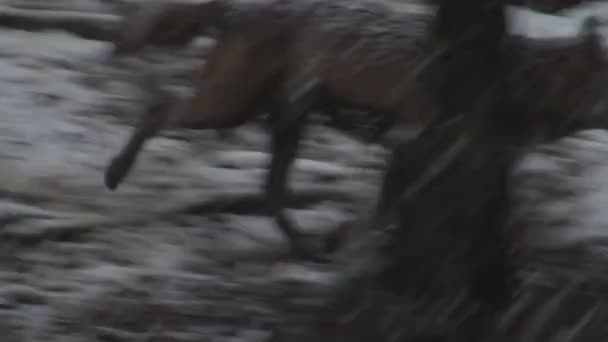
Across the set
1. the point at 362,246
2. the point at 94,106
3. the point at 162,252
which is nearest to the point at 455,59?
the point at 362,246

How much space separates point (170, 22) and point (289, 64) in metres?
0.74

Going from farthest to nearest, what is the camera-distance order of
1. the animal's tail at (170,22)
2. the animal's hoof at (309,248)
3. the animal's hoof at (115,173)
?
the animal's hoof at (115,173) → the animal's hoof at (309,248) → the animal's tail at (170,22)

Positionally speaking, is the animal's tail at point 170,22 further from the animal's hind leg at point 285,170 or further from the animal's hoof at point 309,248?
the animal's hoof at point 309,248

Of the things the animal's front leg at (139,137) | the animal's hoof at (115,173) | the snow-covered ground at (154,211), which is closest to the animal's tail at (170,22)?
the animal's front leg at (139,137)

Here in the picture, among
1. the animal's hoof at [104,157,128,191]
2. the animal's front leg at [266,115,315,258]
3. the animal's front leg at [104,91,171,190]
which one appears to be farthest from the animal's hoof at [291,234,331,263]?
the animal's hoof at [104,157,128,191]

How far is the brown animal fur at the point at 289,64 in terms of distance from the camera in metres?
5.23

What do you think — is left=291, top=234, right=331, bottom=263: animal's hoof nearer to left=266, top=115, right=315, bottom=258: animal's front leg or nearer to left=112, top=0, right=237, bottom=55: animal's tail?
left=266, top=115, right=315, bottom=258: animal's front leg

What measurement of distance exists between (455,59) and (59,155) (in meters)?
3.84

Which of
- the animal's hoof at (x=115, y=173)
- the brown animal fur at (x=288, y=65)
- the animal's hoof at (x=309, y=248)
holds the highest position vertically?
the brown animal fur at (x=288, y=65)

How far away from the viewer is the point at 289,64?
19.1 feet

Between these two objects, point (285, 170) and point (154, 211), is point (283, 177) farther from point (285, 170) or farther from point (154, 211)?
point (154, 211)

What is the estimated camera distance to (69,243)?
6625 millimetres

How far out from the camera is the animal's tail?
6207 mm

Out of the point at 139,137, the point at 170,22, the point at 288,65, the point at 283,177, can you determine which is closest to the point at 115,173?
the point at 139,137
